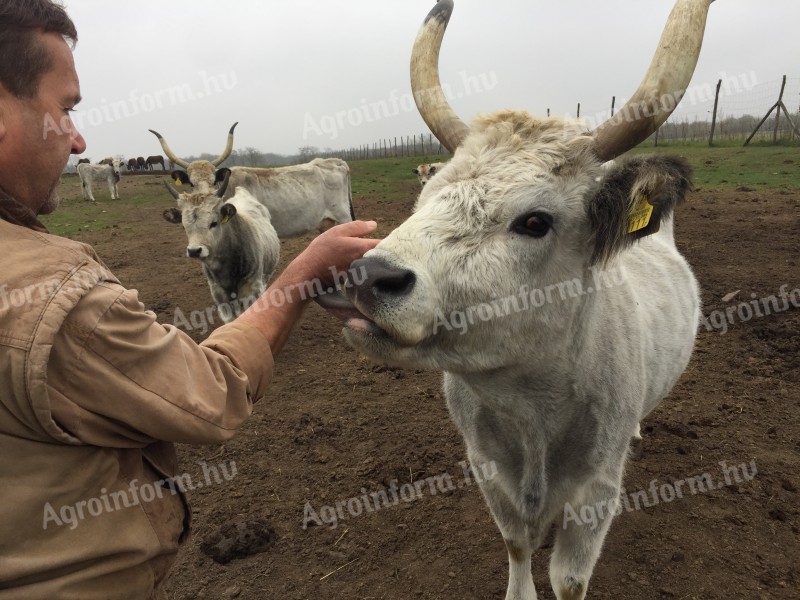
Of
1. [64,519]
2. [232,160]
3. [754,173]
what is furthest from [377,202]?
[232,160]

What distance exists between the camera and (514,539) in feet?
9.54

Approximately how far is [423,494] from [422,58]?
121 inches

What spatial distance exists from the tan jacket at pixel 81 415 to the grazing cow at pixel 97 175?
87.3 ft

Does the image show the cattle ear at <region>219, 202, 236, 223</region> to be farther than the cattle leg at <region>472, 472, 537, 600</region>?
Yes

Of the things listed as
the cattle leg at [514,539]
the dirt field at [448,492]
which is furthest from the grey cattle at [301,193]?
the cattle leg at [514,539]

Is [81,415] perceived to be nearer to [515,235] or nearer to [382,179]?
[515,235]

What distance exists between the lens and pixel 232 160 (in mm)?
61062

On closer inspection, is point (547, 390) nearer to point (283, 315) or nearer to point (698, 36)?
point (283, 315)

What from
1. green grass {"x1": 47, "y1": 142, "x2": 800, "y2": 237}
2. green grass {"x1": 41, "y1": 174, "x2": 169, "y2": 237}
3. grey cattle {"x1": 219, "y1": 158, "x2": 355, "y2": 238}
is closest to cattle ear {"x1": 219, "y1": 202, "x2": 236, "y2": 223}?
grey cattle {"x1": 219, "y1": 158, "x2": 355, "y2": 238}

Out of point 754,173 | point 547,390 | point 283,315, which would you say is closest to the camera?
point 283,315

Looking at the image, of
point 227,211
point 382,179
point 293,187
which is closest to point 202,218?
point 227,211

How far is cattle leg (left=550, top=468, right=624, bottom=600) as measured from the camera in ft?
8.40

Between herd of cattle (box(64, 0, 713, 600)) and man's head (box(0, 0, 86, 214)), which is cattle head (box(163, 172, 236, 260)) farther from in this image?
man's head (box(0, 0, 86, 214))

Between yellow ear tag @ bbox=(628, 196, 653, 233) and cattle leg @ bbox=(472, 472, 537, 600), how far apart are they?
1.49m
